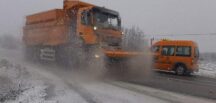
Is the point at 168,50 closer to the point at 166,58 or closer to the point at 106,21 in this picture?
the point at 166,58

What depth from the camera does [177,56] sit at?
20.8 metres

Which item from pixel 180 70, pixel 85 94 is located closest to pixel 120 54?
pixel 85 94

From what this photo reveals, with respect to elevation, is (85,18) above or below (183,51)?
above

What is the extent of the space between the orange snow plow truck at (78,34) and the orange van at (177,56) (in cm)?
454

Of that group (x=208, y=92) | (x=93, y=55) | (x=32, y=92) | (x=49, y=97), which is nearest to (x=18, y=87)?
(x=32, y=92)

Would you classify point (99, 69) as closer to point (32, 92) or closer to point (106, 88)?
point (106, 88)

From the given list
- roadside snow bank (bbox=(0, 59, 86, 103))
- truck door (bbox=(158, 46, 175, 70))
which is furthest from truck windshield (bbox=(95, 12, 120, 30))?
truck door (bbox=(158, 46, 175, 70))

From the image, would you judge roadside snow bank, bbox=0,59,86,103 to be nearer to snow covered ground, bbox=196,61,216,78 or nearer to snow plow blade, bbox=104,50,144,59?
snow plow blade, bbox=104,50,144,59

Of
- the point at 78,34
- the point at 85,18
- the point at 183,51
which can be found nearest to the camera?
the point at 85,18

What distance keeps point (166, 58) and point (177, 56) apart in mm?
795

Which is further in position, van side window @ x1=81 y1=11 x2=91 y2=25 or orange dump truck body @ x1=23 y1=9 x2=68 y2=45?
orange dump truck body @ x1=23 y1=9 x2=68 y2=45

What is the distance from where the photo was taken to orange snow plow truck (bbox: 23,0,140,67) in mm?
15523

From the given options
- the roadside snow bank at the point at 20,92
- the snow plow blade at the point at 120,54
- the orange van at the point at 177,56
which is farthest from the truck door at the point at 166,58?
the roadside snow bank at the point at 20,92

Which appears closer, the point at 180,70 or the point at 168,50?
the point at 180,70
